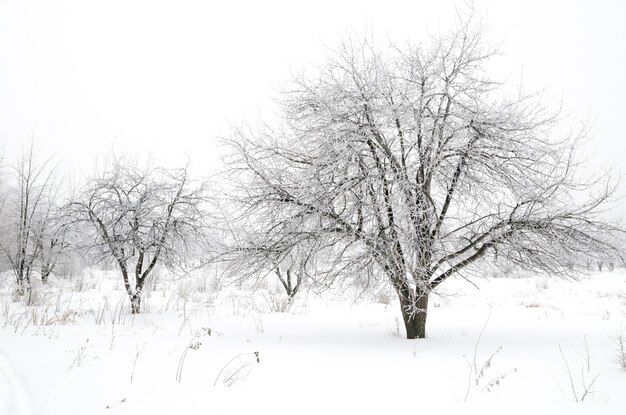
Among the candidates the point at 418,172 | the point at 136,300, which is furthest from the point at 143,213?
the point at 418,172

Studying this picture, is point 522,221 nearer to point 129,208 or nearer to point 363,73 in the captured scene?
point 363,73

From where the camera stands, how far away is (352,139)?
5719 mm

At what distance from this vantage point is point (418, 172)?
20.5 ft

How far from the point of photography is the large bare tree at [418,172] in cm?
579

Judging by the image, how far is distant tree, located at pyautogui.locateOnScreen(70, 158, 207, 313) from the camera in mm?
9086

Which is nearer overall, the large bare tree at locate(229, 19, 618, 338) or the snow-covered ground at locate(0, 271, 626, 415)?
the snow-covered ground at locate(0, 271, 626, 415)

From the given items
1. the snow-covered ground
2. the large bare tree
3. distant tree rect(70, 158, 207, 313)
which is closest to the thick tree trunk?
distant tree rect(70, 158, 207, 313)

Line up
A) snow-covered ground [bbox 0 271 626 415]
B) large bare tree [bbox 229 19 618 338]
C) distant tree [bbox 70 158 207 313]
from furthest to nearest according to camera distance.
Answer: distant tree [bbox 70 158 207 313] < large bare tree [bbox 229 19 618 338] < snow-covered ground [bbox 0 271 626 415]

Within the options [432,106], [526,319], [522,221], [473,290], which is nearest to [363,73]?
[432,106]

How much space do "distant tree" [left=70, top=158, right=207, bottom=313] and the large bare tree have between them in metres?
3.27

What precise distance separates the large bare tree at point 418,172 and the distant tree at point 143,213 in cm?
327

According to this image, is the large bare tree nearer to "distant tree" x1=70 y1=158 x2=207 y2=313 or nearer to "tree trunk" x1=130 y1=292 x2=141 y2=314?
"distant tree" x1=70 y1=158 x2=207 y2=313

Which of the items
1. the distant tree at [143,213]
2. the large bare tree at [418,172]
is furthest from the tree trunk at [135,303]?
the large bare tree at [418,172]

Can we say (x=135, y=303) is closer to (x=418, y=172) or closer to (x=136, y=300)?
(x=136, y=300)
